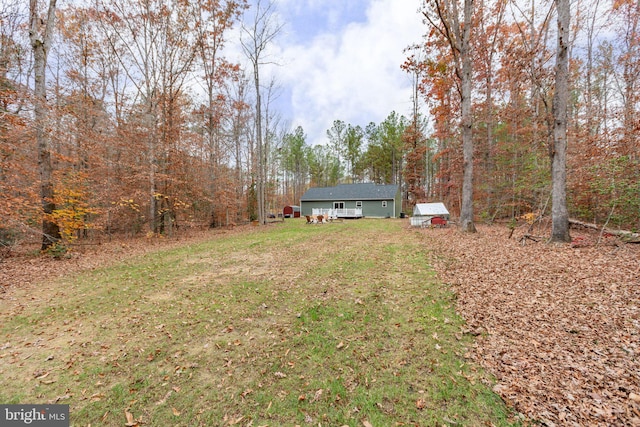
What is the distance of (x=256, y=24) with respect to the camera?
16656 mm

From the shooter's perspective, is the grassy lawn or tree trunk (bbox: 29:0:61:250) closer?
the grassy lawn

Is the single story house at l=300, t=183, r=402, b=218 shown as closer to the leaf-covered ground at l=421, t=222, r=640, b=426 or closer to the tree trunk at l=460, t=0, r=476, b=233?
the tree trunk at l=460, t=0, r=476, b=233

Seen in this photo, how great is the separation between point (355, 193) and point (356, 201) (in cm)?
109

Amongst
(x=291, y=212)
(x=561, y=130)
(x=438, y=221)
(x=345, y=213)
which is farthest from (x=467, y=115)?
(x=291, y=212)

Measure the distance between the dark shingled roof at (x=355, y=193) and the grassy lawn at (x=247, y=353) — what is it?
68.4 ft

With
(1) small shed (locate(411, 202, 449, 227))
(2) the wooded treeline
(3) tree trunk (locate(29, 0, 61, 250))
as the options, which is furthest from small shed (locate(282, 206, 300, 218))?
(3) tree trunk (locate(29, 0, 61, 250))

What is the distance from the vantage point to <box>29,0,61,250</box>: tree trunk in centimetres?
707

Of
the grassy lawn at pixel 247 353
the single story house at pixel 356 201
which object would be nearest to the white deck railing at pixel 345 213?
the single story house at pixel 356 201

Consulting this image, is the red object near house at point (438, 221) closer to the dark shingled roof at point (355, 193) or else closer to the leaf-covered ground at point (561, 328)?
the leaf-covered ground at point (561, 328)

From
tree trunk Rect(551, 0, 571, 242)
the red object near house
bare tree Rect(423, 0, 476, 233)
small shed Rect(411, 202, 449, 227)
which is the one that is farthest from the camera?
small shed Rect(411, 202, 449, 227)

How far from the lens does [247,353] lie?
3010mm

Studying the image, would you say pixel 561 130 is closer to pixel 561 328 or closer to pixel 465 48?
pixel 465 48

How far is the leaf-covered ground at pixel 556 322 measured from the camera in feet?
7.00

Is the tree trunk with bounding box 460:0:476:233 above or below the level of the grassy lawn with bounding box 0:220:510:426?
above
